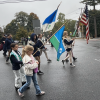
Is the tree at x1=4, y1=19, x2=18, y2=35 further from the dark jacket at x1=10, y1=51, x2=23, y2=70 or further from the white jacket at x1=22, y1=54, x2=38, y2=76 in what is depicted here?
the white jacket at x1=22, y1=54, x2=38, y2=76

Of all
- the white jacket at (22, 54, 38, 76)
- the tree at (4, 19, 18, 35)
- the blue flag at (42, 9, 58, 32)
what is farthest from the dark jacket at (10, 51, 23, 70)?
the tree at (4, 19, 18, 35)

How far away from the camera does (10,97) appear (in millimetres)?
3971

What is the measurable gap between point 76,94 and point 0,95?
6.91 ft

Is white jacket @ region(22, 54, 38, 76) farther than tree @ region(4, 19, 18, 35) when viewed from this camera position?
No

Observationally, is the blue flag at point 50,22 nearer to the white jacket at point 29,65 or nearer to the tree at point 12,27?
the white jacket at point 29,65

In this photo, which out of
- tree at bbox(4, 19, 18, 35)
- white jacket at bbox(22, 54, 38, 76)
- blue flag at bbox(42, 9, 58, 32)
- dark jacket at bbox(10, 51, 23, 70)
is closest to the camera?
white jacket at bbox(22, 54, 38, 76)

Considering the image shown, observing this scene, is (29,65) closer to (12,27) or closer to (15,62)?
(15,62)

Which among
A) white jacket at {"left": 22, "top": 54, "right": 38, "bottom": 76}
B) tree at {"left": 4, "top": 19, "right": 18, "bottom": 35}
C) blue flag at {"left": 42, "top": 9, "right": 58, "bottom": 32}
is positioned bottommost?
white jacket at {"left": 22, "top": 54, "right": 38, "bottom": 76}

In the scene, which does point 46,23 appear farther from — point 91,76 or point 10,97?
point 10,97

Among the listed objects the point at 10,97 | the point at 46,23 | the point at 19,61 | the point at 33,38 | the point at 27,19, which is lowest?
the point at 10,97

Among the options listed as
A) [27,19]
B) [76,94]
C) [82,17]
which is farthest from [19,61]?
[27,19]

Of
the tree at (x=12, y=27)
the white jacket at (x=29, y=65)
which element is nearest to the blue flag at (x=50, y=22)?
the white jacket at (x=29, y=65)

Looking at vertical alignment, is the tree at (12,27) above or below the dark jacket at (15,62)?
above

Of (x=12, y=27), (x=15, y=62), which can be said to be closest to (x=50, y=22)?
(x=15, y=62)
